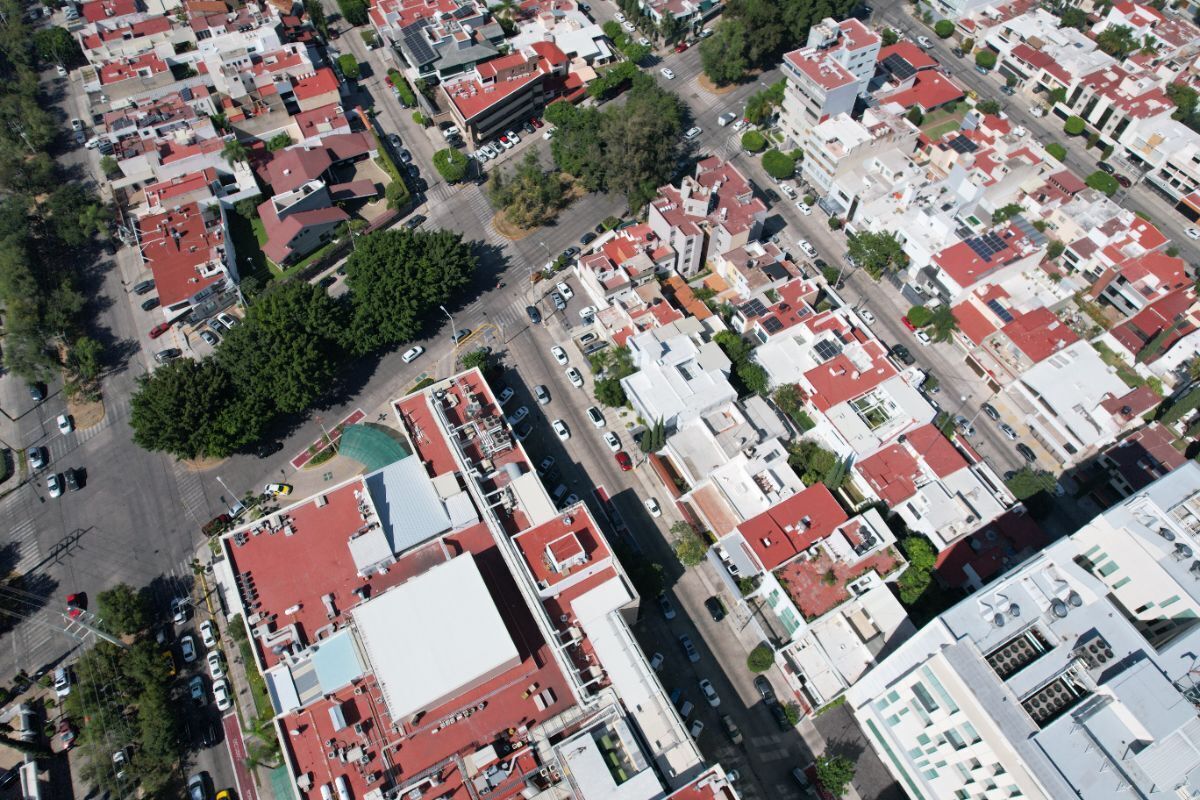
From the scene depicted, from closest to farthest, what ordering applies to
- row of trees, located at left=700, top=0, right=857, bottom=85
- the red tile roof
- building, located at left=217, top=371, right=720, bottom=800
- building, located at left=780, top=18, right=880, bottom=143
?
building, located at left=217, top=371, right=720, bottom=800 < the red tile roof < building, located at left=780, top=18, right=880, bottom=143 < row of trees, located at left=700, top=0, right=857, bottom=85

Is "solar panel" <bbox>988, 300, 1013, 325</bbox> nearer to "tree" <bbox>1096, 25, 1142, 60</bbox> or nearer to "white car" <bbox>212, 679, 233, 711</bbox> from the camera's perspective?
"tree" <bbox>1096, 25, 1142, 60</bbox>

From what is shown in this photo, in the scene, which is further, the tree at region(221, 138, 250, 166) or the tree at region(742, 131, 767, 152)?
the tree at region(742, 131, 767, 152)

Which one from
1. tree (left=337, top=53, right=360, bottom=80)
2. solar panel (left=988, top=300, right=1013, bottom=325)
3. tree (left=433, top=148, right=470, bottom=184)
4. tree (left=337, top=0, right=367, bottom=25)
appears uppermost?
tree (left=337, top=0, right=367, bottom=25)

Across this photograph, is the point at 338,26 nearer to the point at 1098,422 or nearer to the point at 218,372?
the point at 218,372

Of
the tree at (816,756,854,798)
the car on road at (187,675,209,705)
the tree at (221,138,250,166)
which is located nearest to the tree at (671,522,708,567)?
the tree at (816,756,854,798)

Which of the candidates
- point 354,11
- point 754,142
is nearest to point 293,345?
point 754,142

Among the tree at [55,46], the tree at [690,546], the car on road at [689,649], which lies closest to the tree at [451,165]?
the tree at [690,546]

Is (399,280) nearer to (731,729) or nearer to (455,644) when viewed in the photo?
(455,644)
